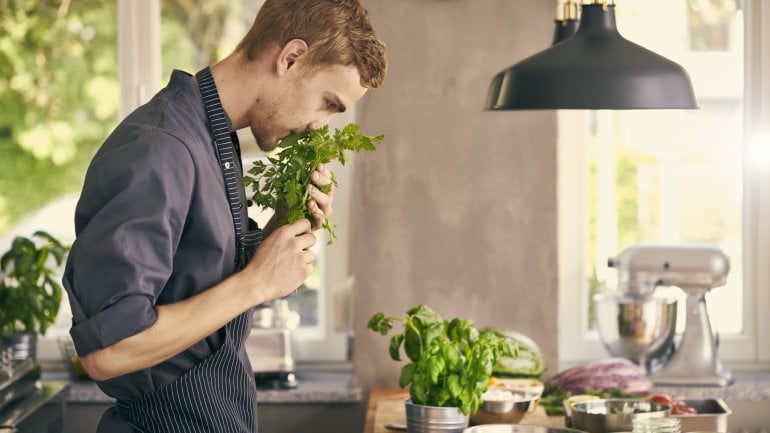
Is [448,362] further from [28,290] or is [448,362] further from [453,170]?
[28,290]

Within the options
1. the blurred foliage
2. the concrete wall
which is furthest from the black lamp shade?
the blurred foliage

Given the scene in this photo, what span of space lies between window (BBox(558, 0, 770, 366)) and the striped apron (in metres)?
2.32

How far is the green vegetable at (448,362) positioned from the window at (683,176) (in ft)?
5.32

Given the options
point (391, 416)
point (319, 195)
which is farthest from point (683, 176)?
point (319, 195)

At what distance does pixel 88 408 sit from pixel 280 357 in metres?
0.72

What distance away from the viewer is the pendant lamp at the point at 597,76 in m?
2.49

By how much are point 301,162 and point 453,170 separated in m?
1.69

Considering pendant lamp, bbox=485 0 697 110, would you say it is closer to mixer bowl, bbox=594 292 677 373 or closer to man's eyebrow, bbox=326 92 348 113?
man's eyebrow, bbox=326 92 348 113

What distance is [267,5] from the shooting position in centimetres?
230

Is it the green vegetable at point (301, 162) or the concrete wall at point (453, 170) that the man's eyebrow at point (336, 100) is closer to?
the green vegetable at point (301, 162)

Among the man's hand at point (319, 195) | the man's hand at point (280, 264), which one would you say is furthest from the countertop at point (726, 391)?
the man's hand at point (280, 264)

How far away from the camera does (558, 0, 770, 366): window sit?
442 cm

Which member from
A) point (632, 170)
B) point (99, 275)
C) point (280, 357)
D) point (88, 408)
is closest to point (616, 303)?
point (632, 170)

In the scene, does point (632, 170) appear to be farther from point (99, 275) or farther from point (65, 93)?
point (99, 275)
